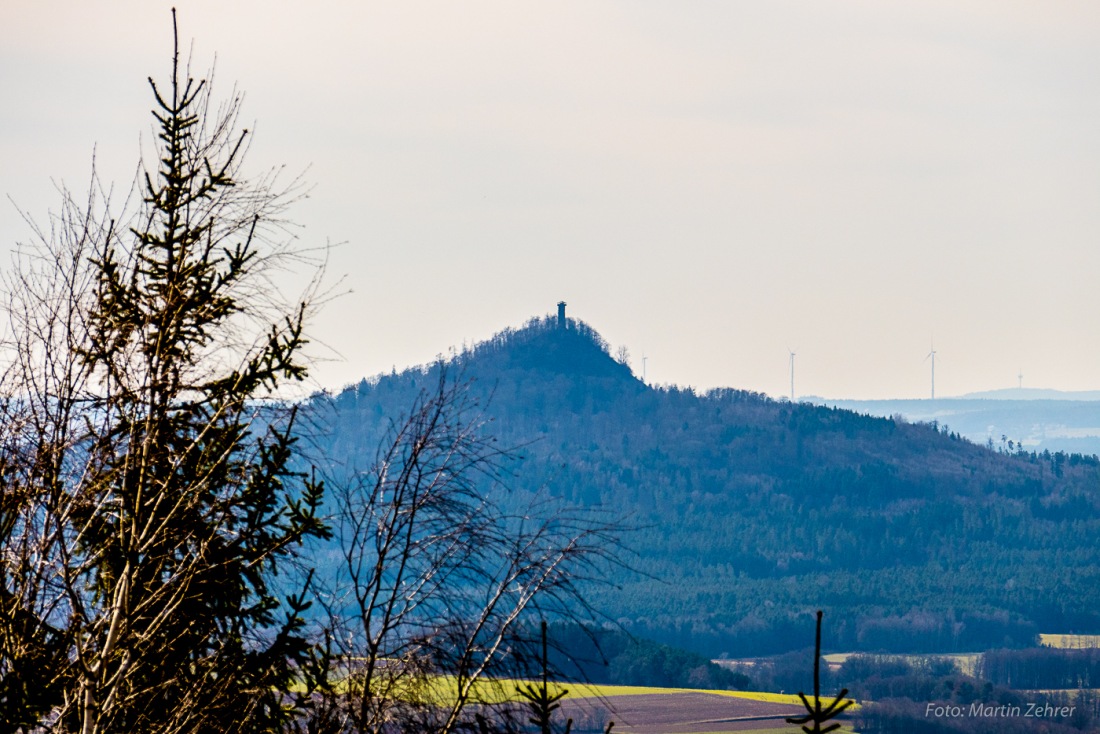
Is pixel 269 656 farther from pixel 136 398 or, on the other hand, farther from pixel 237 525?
pixel 136 398

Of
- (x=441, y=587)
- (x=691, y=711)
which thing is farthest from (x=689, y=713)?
(x=441, y=587)

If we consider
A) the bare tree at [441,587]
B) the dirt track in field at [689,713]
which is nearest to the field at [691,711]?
the dirt track in field at [689,713]

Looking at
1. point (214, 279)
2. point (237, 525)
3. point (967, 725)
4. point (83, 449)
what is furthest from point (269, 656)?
point (967, 725)

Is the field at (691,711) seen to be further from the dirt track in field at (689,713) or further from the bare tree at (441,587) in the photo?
the bare tree at (441,587)

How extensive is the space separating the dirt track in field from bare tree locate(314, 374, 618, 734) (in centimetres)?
12180

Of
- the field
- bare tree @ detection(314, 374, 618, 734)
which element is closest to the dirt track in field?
the field

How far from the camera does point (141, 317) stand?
1394cm

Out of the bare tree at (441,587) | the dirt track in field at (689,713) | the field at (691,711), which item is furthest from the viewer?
the dirt track in field at (689,713)

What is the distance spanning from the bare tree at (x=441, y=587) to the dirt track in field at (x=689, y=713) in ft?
400

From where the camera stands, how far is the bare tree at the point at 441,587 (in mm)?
14023

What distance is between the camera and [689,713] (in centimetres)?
15962

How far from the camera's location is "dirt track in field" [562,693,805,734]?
144375 mm

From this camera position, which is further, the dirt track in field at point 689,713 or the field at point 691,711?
the dirt track in field at point 689,713

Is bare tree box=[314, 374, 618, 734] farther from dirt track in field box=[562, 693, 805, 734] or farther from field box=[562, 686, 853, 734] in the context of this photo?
dirt track in field box=[562, 693, 805, 734]
